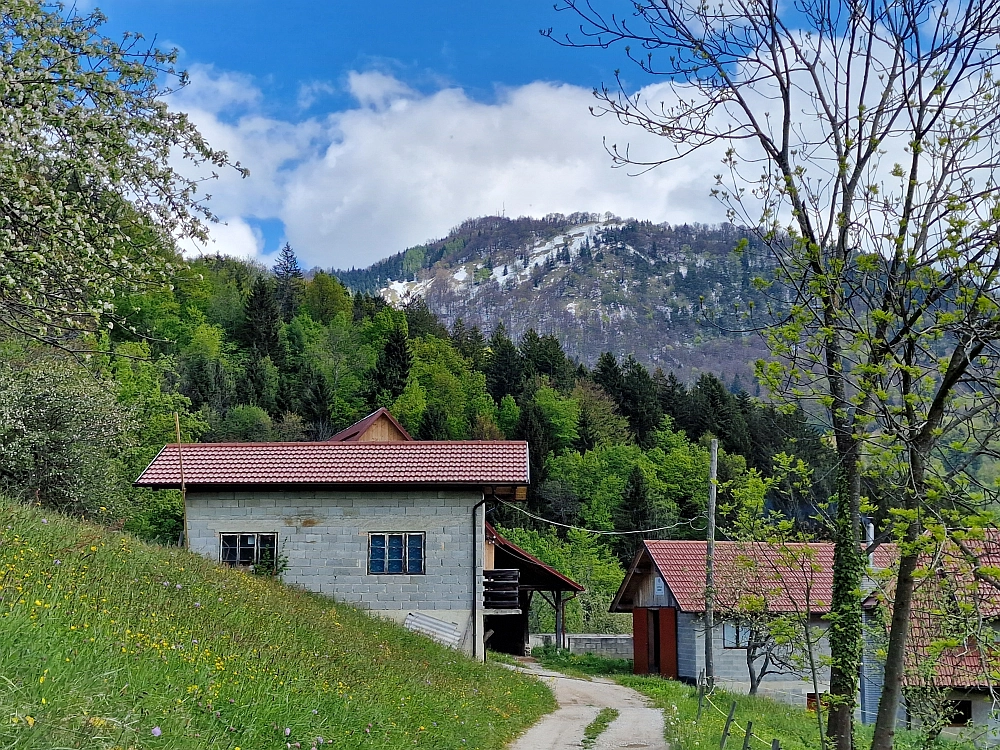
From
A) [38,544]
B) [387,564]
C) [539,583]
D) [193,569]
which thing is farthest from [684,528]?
[38,544]

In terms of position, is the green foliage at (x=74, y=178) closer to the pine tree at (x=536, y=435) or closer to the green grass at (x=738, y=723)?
the green grass at (x=738, y=723)

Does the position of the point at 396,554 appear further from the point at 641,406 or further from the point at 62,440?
the point at 641,406

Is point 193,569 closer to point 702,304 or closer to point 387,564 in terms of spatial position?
point 387,564

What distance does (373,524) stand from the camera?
22281mm

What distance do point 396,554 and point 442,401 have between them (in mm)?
62116

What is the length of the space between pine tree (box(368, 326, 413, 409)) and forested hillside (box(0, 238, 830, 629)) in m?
0.12

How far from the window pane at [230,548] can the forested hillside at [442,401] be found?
1603 centimetres

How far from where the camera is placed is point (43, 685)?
5016mm

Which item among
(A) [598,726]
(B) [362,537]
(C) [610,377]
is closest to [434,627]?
(B) [362,537]

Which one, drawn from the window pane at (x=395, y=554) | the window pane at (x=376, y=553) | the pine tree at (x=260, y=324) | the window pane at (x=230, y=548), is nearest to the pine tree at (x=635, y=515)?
the pine tree at (x=260, y=324)

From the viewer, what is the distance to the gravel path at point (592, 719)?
1345cm

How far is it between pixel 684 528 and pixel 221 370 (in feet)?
131

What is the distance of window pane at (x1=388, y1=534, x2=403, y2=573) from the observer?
2211cm

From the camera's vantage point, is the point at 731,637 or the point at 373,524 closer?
the point at 373,524
